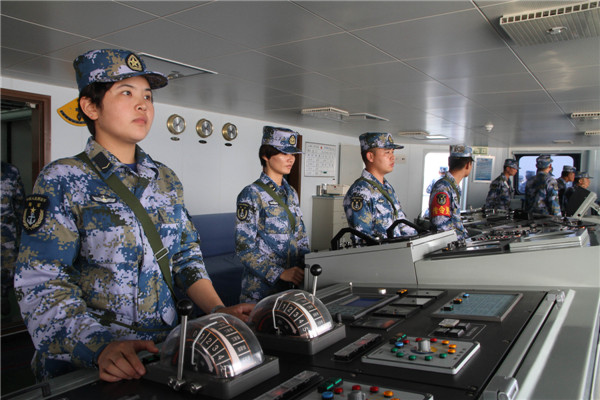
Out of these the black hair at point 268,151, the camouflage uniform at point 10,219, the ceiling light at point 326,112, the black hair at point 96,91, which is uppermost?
the ceiling light at point 326,112

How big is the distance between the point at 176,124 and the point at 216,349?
210 inches

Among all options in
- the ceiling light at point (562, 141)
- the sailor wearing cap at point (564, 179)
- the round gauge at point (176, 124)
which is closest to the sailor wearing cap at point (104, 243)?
the round gauge at point (176, 124)

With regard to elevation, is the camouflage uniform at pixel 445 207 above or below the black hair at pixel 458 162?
below

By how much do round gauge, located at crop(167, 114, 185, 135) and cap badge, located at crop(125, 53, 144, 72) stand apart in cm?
462


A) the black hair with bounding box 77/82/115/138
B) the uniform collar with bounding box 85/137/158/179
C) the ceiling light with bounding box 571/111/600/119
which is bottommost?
the uniform collar with bounding box 85/137/158/179

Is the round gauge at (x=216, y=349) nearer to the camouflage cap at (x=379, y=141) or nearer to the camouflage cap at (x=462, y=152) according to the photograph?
the camouflage cap at (x=379, y=141)

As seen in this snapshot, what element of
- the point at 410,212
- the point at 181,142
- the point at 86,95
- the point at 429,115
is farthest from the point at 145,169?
the point at 410,212

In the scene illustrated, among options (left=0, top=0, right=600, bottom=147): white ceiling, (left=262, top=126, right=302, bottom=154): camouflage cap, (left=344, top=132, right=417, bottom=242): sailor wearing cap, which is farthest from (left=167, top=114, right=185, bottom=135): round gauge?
(left=262, top=126, right=302, bottom=154): camouflage cap

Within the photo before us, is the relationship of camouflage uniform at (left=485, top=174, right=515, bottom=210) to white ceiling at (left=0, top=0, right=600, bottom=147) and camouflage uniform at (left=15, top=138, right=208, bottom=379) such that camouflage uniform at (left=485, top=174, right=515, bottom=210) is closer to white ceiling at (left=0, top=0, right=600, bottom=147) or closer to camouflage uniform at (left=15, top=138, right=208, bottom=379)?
white ceiling at (left=0, top=0, right=600, bottom=147)

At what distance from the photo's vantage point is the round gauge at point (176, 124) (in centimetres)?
569

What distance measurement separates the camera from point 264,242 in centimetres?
244

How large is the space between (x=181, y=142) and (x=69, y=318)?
199 inches

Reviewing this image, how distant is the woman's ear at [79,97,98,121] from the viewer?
126 centimetres

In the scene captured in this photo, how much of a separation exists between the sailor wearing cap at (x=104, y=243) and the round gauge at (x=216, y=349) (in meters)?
0.15
